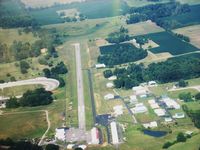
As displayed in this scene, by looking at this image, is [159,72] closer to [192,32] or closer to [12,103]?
[12,103]

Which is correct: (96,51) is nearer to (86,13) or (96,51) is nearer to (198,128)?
(86,13)

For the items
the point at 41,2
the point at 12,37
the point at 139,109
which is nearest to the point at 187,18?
the point at 12,37

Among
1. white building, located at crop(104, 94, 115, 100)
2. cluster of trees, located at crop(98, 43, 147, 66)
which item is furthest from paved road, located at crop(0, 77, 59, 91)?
cluster of trees, located at crop(98, 43, 147, 66)

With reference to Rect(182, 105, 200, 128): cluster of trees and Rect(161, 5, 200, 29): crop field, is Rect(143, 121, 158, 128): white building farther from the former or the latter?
Rect(161, 5, 200, 29): crop field

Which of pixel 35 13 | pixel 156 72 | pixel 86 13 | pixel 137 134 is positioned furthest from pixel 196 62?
pixel 35 13

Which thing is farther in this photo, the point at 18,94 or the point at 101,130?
the point at 18,94

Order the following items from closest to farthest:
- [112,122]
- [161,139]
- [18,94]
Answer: [161,139], [112,122], [18,94]
